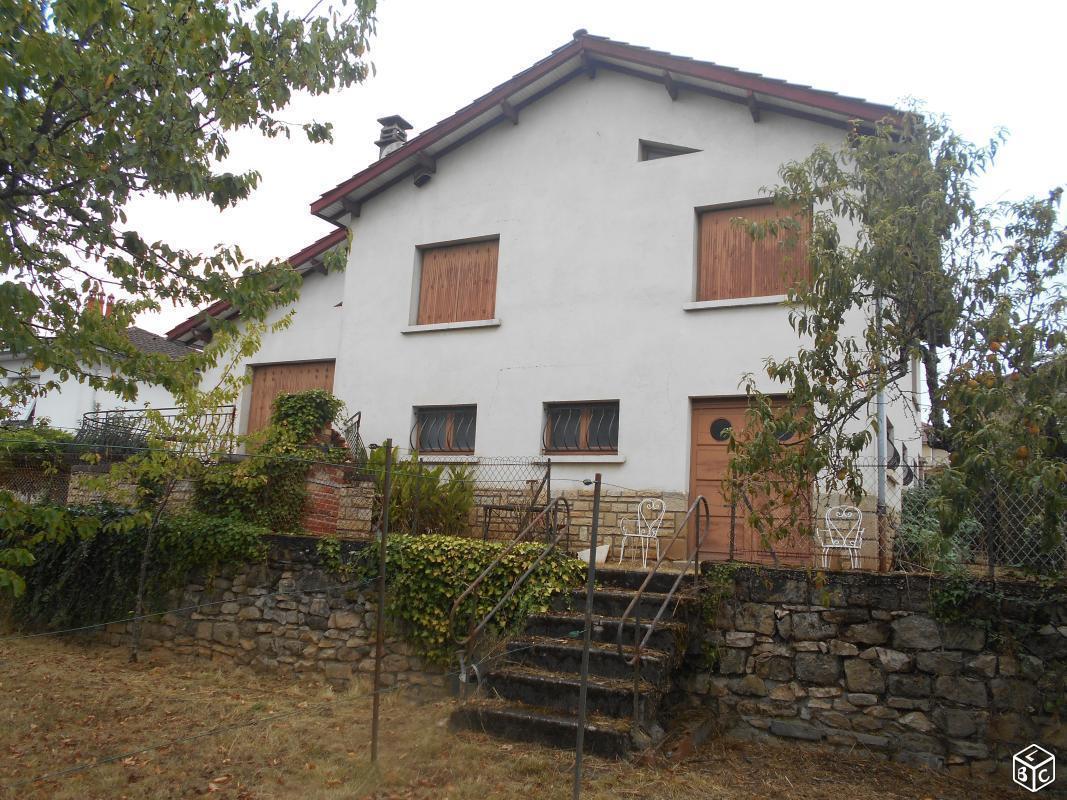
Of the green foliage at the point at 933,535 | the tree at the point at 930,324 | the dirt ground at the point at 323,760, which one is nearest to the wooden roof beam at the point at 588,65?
the tree at the point at 930,324

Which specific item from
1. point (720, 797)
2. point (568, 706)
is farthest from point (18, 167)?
point (720, 797)

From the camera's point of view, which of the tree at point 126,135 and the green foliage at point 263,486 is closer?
the tree at point 126,135

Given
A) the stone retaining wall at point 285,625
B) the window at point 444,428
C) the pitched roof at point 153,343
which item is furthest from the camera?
the pitched roof at point 153,343

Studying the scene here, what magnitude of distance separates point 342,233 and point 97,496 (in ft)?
17.8

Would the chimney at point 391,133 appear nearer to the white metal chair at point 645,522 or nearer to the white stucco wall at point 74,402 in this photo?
the white metal chair at point 645,522

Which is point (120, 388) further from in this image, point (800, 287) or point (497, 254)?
point (497, 254)

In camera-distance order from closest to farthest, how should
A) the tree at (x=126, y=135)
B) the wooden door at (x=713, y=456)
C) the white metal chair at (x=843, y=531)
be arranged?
the tree at (x=126, y=135) < the white metal chair at (x=843, y=531) < the wooden door at (x=713, y=456)

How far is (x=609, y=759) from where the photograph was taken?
595 cm

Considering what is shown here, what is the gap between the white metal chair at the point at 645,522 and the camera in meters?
9.91

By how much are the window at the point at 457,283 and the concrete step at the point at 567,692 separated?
6132 mm

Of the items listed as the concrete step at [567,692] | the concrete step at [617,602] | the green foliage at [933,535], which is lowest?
the concrete step at [567,692]

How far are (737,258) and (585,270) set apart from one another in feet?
6.47

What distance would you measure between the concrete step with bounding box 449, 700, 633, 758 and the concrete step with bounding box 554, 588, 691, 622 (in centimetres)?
118

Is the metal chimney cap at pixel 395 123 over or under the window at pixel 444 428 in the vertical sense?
over
